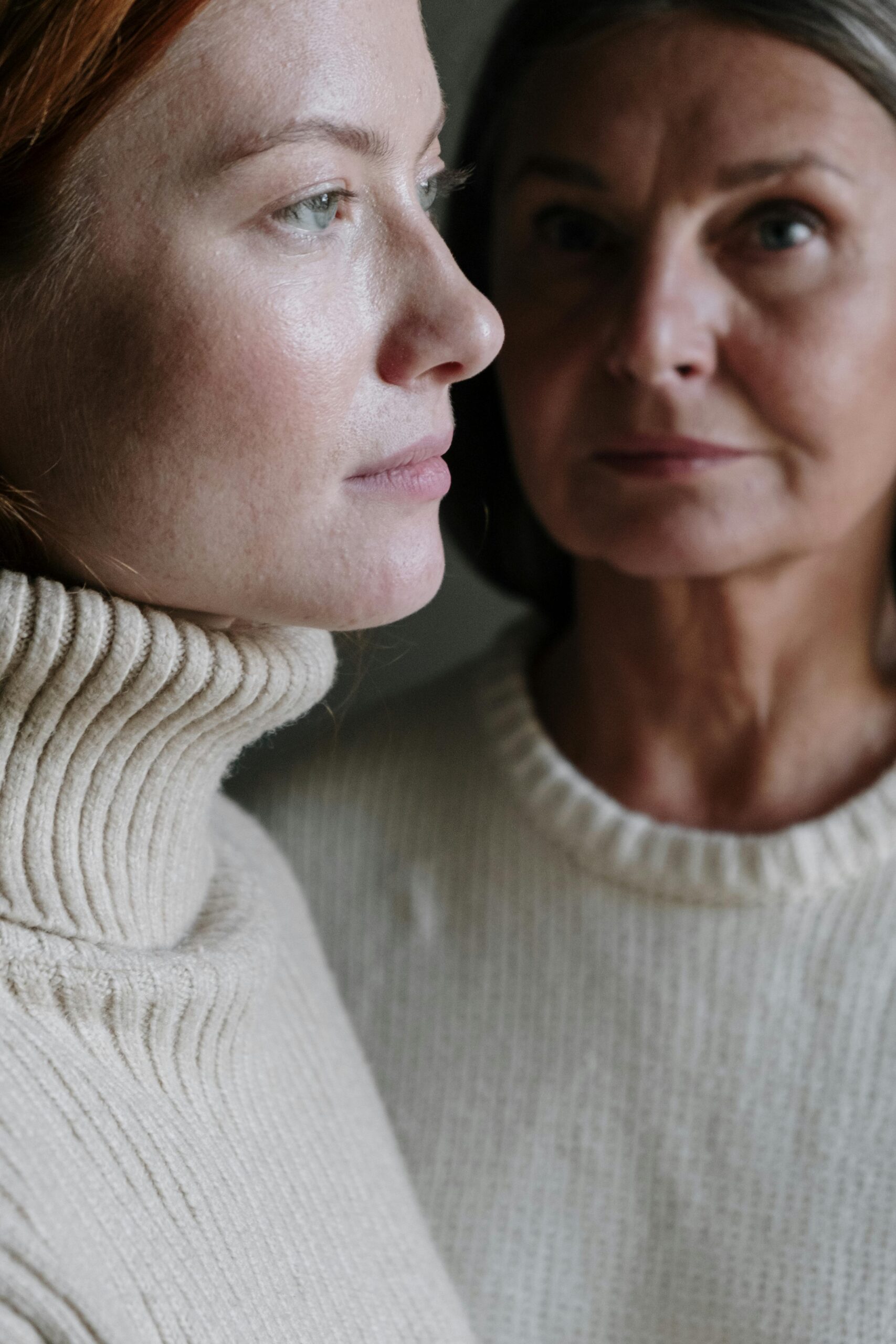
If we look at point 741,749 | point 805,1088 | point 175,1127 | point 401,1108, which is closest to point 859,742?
point 741,749

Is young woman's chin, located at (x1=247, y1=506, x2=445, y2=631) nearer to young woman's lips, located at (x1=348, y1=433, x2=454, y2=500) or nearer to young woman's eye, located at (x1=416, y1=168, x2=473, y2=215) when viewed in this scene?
young woman's lips, located at (x1=348, y1=433, x2=454, y2=500)

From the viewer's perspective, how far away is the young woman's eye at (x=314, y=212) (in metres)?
0.74

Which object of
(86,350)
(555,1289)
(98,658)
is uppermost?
(86,350)

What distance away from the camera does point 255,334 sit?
0.73 m

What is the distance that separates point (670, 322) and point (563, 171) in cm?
15

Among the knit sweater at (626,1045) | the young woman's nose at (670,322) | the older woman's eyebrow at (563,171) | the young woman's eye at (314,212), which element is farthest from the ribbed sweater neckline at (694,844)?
the young woman's eye at (314,212)

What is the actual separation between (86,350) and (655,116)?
52 cm

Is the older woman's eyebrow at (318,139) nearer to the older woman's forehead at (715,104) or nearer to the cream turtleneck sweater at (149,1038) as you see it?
the cream turtleneck sweater at (149,1038)

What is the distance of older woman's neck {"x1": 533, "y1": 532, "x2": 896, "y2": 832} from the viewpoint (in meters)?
1.20

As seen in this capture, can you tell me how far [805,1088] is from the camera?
42.5 inches

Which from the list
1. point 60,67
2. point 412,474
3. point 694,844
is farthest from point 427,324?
point 694,844

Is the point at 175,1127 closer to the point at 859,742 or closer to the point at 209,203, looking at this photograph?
the point at 209,203

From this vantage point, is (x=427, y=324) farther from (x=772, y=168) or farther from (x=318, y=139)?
(x=772, y=168)

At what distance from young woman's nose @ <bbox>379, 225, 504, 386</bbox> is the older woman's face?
0.30 m
